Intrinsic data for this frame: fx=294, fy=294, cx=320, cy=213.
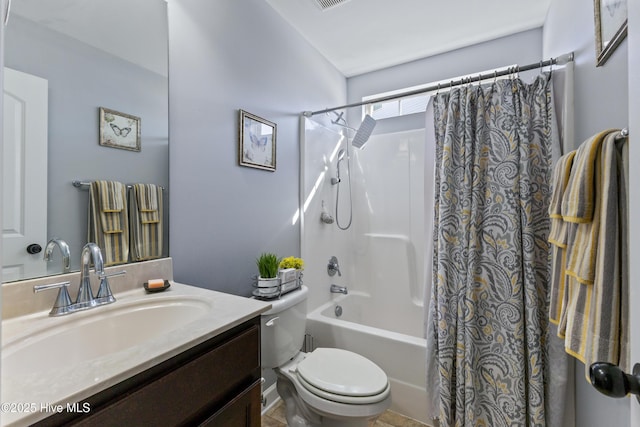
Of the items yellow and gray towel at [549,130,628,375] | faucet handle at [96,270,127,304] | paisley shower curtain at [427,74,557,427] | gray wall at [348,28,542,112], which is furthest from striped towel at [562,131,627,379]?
gray wall at [348,28,542,112]

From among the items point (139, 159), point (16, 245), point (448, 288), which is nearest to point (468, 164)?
point (448, 288)

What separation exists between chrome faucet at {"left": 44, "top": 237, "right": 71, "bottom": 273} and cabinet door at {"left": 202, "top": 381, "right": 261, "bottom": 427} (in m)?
0.70

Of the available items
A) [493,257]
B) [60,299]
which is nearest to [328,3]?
[493,257]

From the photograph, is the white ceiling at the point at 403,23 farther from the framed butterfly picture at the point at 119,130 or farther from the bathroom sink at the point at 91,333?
the bathroom sink at the point at 91,333

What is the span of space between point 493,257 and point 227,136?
1515mm

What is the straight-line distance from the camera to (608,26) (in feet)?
2.73

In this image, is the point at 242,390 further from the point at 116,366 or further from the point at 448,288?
the point at 448,288

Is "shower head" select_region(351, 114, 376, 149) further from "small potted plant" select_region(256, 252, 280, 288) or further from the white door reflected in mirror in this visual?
the white door reflected in mirror

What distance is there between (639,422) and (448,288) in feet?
3.69

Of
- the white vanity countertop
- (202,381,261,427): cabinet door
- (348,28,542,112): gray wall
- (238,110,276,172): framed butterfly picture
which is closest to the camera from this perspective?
the white vanity countertop

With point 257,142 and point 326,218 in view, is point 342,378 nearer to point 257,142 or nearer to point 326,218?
point 326,218

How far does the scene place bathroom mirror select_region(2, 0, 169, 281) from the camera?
94cm

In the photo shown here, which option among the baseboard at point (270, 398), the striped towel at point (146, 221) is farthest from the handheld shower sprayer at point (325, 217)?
the striped towel at point (146, 221)

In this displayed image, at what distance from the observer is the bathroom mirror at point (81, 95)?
0.94 m
